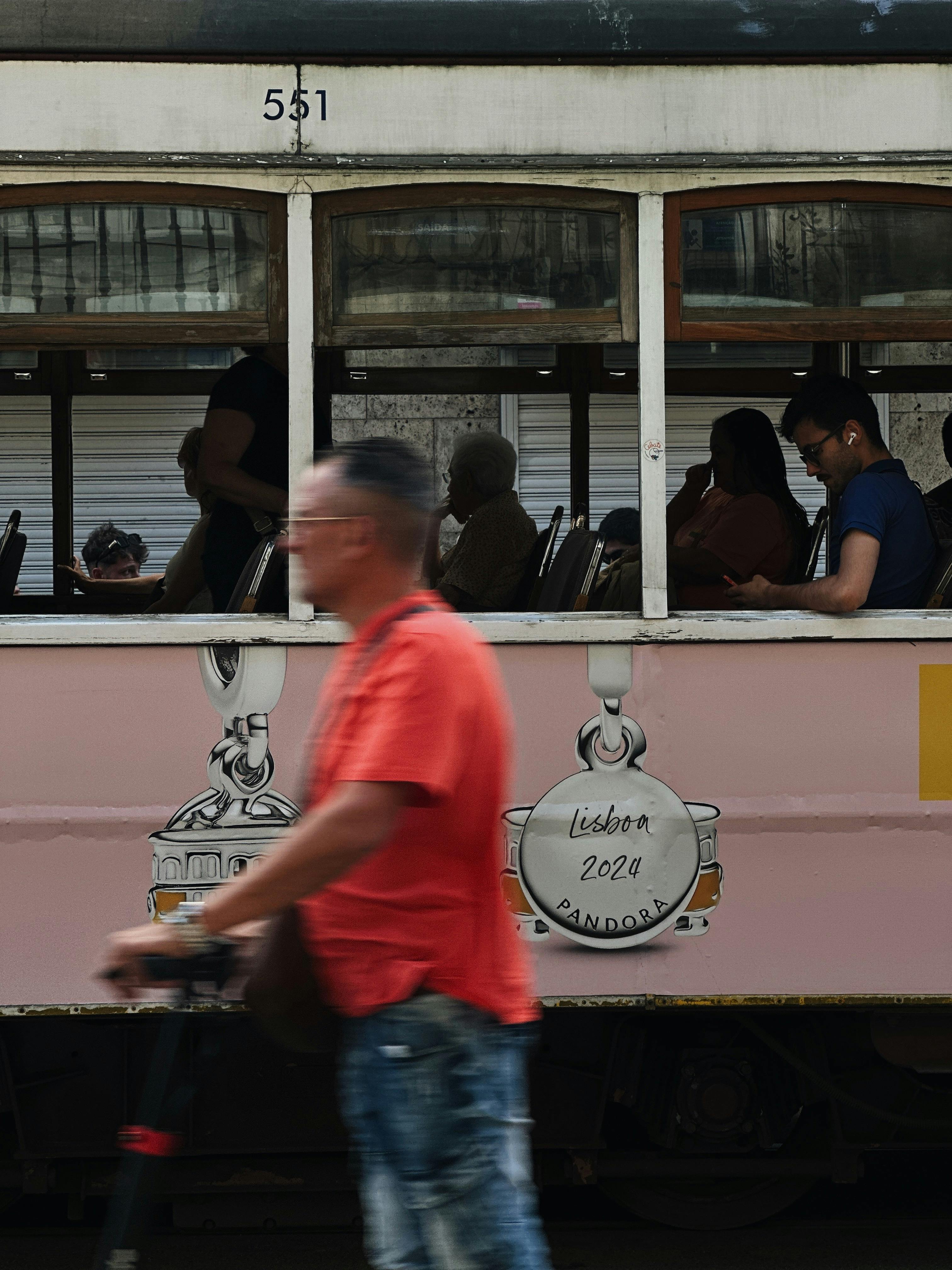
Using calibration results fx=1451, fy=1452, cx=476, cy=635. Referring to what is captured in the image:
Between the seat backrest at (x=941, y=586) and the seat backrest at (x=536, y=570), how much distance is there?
1.03 metres

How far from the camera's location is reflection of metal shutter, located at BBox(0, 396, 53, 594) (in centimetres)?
523

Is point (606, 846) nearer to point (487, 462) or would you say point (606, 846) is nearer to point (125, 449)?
point (487, 462)

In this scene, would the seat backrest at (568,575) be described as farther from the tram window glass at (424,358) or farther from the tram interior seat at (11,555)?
the tram interior seat at (11,555)

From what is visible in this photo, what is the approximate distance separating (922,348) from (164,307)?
2760mm

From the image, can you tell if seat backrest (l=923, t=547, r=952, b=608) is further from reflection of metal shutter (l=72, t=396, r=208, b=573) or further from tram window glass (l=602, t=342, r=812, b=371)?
reflection of metal shutter (l=72, t=396, r=208, b=573)

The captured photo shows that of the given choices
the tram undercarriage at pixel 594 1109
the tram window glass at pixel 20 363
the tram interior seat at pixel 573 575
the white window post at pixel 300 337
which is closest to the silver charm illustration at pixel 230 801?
the white window post at pixel 300 337

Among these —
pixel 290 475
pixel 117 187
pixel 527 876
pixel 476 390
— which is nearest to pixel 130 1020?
pixel 527 876

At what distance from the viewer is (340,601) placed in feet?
6.91

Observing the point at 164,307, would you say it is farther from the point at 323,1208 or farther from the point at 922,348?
the point at 922,348

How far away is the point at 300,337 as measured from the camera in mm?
3443

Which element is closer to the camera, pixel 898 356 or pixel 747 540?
pixel 747 540

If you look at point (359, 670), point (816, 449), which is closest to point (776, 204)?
point (816, 449)

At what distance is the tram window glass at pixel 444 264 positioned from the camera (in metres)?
3.46

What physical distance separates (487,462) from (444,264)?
108 cm
